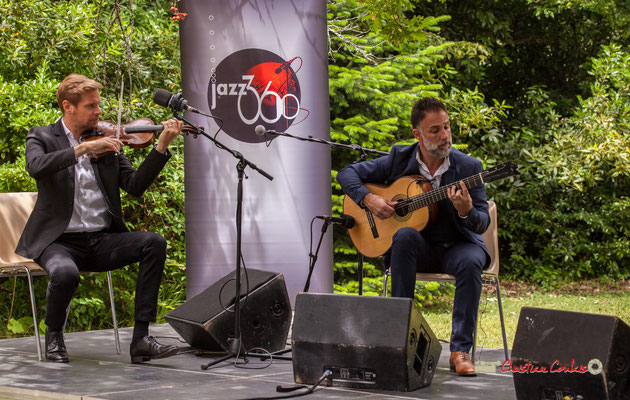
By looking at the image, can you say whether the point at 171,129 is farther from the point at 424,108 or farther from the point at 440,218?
the point at 440,218

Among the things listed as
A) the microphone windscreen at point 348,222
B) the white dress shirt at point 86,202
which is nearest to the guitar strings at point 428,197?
the microphone windscreen at point 348,222

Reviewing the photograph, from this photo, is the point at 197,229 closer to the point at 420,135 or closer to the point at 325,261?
the point at 325,261

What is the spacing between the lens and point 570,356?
7.88 feet

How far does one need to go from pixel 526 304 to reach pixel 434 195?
5.61 metres

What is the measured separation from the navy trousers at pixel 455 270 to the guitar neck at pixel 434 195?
0.58ft

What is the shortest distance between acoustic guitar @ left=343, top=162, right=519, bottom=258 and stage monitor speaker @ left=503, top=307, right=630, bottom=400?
111 cm

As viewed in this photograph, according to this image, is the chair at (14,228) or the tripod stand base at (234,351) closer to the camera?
the tripod stand base at (234,351)

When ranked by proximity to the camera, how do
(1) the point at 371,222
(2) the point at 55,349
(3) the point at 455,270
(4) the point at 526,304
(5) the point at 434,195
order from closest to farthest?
(3) the point at 455,270
(5) the point at 434,195
(2) the point at 55,349
(1) the point at 371,222
(4) the point at 526,304

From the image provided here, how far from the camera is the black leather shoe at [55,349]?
3811 millimetres

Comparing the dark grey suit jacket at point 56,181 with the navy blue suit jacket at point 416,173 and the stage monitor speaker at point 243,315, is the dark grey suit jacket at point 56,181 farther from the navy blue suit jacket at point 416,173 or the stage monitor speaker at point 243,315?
the navy blue suit jacket at point 416,173

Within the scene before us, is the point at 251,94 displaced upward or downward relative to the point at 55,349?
upward

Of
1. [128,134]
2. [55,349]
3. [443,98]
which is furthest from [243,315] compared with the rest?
[443,98]

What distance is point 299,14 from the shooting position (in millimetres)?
4527

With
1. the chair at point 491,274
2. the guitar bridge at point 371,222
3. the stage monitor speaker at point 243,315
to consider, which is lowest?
the stage monitor speaker at point 243,315
